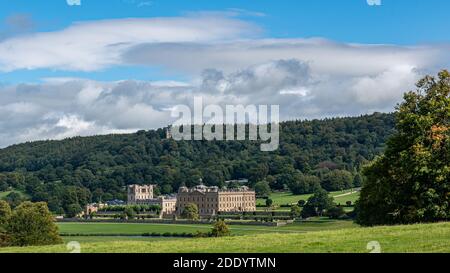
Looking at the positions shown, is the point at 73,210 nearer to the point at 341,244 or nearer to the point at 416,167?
the point at 416,167

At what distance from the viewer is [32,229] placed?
246 feet

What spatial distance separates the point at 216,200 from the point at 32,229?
394 feet

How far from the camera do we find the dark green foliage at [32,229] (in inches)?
2869

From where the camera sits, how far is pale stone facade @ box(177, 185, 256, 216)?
19020cm

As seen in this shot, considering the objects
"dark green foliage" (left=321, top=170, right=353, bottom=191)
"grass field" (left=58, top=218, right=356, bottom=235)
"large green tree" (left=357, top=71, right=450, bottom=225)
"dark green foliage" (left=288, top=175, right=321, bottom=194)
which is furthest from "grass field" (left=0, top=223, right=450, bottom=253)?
"dark green foliage" (left=321, top=170, right=353, bottom=191)

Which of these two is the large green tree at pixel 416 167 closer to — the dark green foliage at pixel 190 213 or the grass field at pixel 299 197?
the grass field at pixel 299 197

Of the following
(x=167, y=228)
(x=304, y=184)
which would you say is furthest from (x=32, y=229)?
(x=304, y=184)

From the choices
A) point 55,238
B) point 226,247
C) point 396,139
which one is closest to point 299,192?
point 55,238

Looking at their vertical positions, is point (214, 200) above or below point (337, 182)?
below

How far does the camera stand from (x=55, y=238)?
7500cm

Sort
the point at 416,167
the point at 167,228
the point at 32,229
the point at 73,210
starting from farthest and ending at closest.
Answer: the point at 73,210, the point at 167,228, the point at 32,229, the point at 416,167
